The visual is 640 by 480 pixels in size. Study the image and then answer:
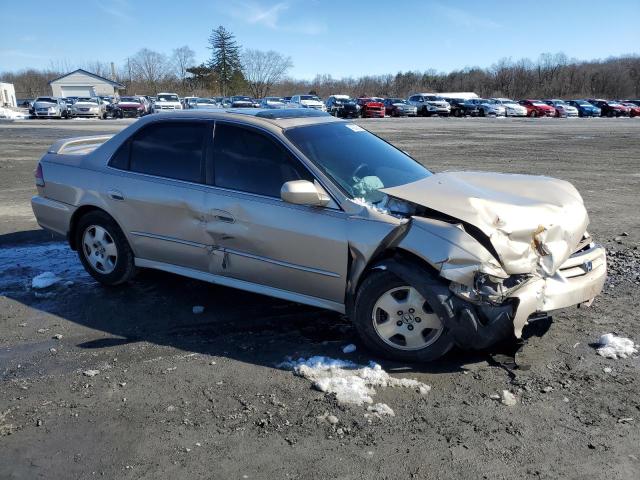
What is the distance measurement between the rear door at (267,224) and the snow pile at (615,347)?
6.39ft

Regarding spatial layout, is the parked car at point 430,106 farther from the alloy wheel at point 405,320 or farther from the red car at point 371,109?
the alloy wheel at point 405,320

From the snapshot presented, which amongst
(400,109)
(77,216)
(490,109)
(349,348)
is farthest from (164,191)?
(490,109)

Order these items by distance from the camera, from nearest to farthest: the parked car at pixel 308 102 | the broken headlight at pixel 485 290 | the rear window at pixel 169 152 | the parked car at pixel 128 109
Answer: the broken headlight at pixel 485 290, the rear window at pixel 169 152, the parked car at pixel 308 102, the parked car at pixel 128 109

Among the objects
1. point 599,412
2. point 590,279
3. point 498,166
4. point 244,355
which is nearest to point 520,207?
point 590,279

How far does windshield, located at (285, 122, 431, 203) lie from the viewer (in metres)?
4.07

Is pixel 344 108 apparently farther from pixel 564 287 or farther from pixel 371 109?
pixel 564 287

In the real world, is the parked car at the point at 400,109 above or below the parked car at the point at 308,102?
below

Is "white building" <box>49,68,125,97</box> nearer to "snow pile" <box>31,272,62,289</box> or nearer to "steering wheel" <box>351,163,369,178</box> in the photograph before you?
"snow pile" <box>31,272,62,289</box>

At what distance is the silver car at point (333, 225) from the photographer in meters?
3.41

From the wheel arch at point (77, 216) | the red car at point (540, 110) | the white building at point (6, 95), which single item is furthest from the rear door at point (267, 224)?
the white building at point (6, 95)

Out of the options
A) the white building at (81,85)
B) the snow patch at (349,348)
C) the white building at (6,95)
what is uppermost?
the white building at (81,85)

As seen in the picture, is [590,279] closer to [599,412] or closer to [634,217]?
[599,412]

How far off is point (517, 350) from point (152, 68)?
97.0 m

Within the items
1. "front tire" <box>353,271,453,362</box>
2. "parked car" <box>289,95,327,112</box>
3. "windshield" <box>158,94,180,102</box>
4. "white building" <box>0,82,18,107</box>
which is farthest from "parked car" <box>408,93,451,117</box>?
"white building" <box>0,82,18,107</box>
